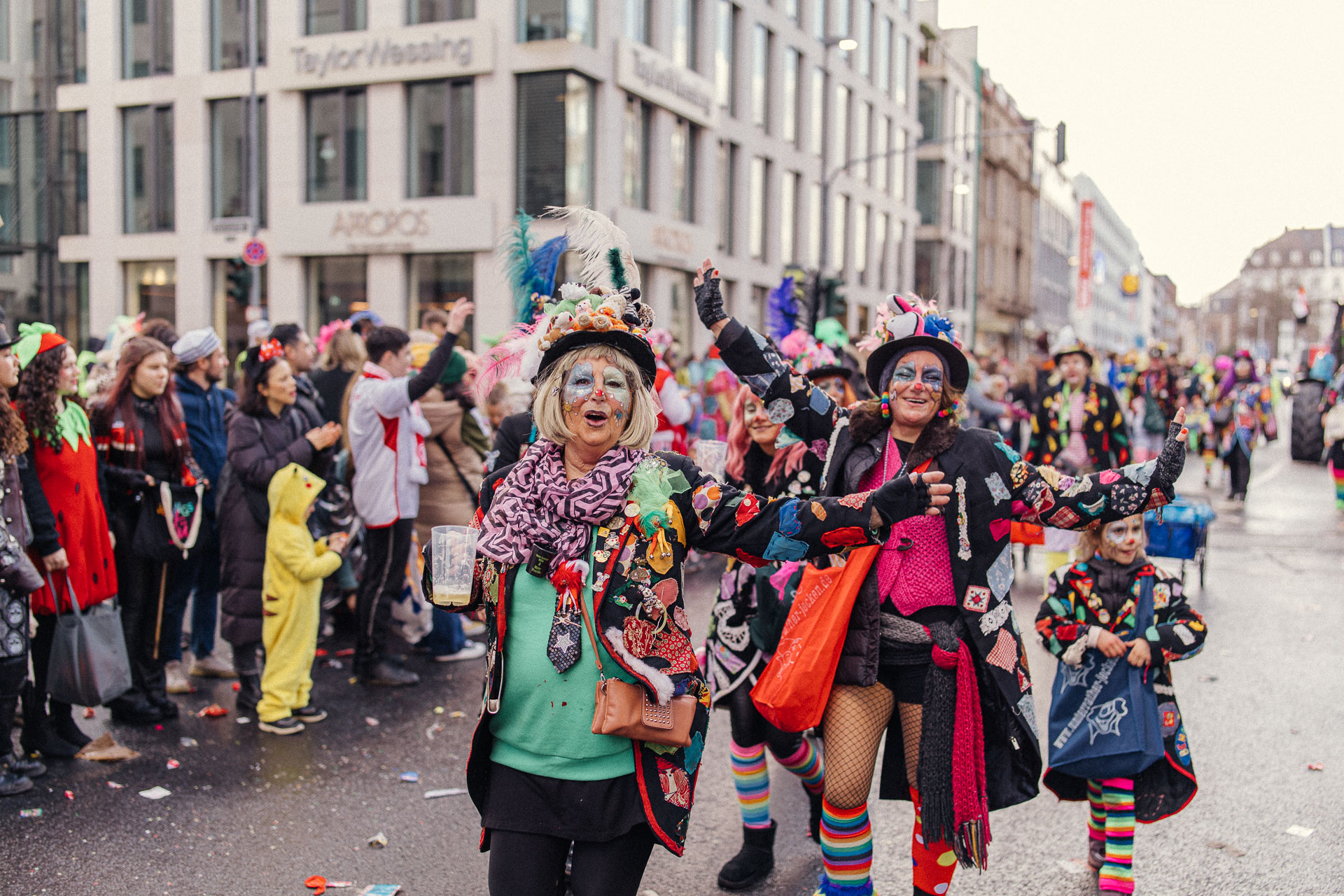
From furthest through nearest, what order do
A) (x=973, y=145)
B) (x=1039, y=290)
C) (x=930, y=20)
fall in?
(x=1039, y=290) → (x=973, y=145) → (x=930, y=20)

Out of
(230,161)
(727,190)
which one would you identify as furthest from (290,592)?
(727,190)

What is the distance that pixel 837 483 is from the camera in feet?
11.8

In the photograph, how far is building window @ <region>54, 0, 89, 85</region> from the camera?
25.3 m

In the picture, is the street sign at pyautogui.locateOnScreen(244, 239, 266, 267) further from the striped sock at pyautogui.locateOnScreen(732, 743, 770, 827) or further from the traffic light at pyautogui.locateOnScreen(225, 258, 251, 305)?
the striped sock at pyautogui.locateOnScreen(732, 743, 770, 827)

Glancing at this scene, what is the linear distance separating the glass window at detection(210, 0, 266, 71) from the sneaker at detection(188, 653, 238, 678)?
20691 mm

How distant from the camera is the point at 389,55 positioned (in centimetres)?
2233

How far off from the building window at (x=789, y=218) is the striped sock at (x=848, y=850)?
28.2 meters

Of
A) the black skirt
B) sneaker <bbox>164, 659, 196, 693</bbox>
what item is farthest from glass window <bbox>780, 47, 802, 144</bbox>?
the black skirt

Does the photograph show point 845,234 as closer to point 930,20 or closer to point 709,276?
point 930,20

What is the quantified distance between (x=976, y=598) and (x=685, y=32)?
79.1ft

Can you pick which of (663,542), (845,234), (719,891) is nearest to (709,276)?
(663,542)

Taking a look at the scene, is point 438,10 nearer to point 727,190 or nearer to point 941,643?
point 727,190

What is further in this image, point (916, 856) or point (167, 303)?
point (167, 303)

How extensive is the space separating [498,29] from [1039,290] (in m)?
58.1
